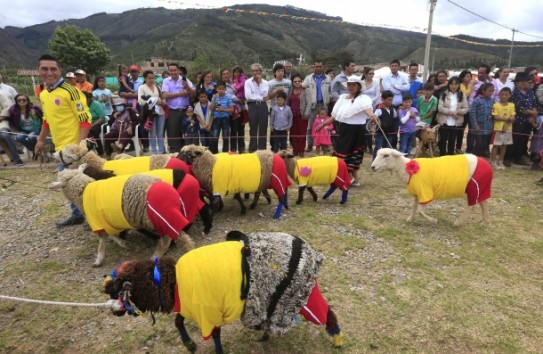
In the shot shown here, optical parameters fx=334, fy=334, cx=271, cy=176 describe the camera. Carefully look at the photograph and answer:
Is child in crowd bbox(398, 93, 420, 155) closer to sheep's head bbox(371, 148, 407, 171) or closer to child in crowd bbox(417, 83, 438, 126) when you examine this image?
child in crowd bbox(417, 83, 438, 126)

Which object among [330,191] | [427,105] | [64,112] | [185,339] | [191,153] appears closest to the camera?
[185,339]

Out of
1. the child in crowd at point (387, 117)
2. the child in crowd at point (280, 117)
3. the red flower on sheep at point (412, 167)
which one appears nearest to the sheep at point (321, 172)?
the red flower on sheep at point (412, 167)

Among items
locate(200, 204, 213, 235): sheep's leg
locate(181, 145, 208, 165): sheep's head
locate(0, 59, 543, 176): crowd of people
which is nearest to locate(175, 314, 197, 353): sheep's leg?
locate(200, 204, 213, 235): sheep's leg

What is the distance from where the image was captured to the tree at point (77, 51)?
5488 cm

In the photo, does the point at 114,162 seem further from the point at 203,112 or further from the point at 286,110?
the point at 286,110

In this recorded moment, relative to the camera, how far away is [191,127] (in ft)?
27.5

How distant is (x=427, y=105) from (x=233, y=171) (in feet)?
21.0

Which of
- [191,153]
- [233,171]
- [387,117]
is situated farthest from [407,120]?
[191,153]

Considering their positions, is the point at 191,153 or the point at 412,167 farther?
the point at 191,153

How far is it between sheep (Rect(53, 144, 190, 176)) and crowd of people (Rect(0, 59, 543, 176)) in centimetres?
311

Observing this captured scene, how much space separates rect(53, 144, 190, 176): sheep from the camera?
16.3 ft

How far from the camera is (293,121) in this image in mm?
9391

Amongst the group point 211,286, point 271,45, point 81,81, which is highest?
point 271,45

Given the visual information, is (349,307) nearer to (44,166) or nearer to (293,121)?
(293,121)
